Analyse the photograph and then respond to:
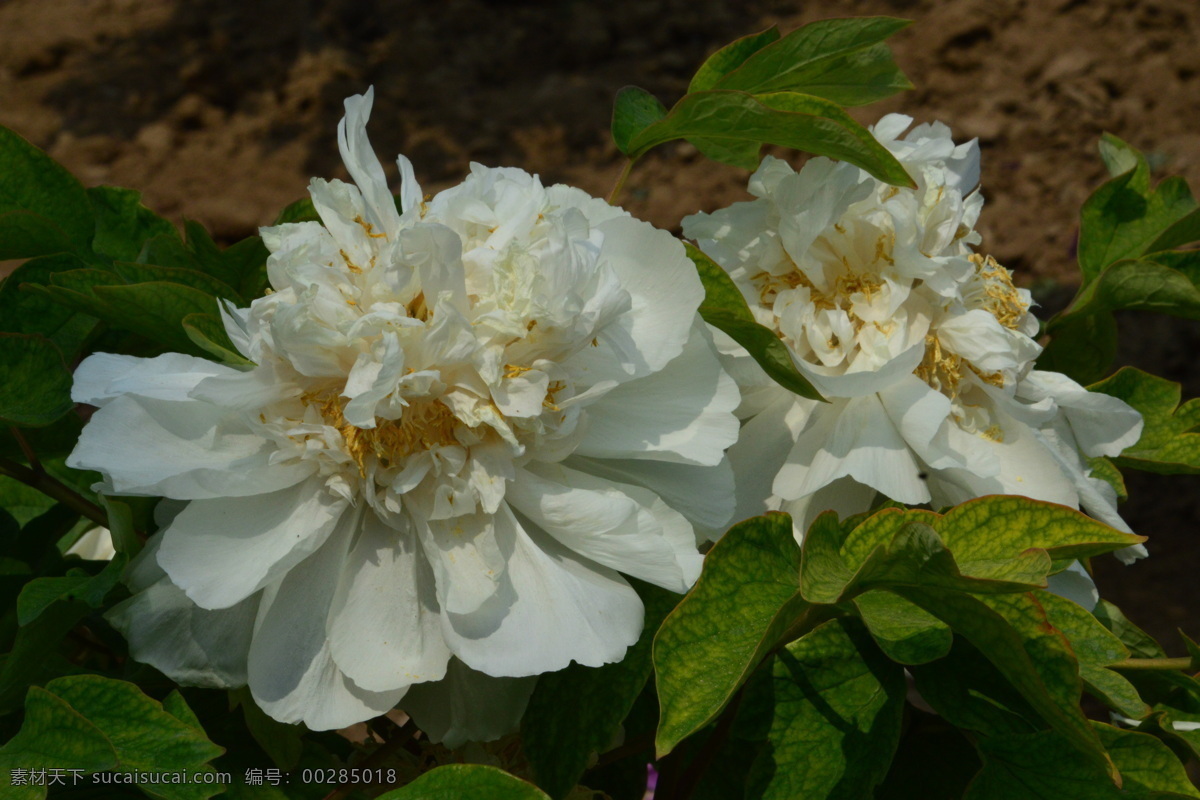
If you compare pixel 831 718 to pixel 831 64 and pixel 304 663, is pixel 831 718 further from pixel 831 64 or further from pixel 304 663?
pixel 831 64

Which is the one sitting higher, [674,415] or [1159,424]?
[674,415]

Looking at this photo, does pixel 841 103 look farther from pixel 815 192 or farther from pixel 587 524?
pixel 587 524

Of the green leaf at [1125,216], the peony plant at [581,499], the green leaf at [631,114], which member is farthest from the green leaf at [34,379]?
the green leaf at [1125,216]

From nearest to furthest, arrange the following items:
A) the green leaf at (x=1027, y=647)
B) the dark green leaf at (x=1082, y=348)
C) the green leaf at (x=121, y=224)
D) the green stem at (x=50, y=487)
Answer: the green leaf at (x=1027, y=647) → the green stem at (x=50, y=487) → the green leaf at (x=121, y=224) → the dark green leaf at (x=1082, y=348)

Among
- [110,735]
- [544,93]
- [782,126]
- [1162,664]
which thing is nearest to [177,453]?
[110,735]

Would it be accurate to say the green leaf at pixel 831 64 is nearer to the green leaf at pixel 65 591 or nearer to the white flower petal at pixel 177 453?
the white flower petal at pixel 177 453

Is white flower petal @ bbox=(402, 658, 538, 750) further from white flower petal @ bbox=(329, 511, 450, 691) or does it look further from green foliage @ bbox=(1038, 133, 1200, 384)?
green foliage @ bbox=(1038, 133, 1200, 384)

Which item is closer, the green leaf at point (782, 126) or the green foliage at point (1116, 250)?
the green leaf at point (782, 126)
